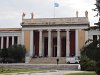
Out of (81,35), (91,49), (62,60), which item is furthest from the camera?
(81,35)

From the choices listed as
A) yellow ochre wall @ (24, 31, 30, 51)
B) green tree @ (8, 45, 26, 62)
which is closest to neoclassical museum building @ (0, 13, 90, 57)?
yellow ochre wall @ (24, 31, 30, 51)

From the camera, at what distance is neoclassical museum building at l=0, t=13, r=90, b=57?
261 feet

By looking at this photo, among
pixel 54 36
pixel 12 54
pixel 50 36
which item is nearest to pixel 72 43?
pixel 54 36

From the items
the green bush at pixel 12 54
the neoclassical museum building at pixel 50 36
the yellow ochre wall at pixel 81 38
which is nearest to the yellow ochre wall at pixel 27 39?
the neoclassical museum building at pixel 50 36

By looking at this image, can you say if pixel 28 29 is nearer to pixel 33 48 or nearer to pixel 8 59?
pixel 33 48

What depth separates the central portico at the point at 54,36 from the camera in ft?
261

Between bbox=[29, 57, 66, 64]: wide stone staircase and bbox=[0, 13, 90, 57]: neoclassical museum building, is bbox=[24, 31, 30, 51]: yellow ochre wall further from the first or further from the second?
bbox=[29, 57, 66, 64]: wide stone staircase

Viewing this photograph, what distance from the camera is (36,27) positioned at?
8162 centimetres

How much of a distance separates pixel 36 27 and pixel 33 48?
4.87 m

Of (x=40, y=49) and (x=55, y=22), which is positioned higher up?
(x=55, y=22)

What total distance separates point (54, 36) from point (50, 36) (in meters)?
2.55

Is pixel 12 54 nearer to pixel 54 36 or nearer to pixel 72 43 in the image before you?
pixel 54 36

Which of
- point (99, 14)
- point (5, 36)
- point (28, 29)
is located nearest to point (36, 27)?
point (28, 29)

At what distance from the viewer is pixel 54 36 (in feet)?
273
